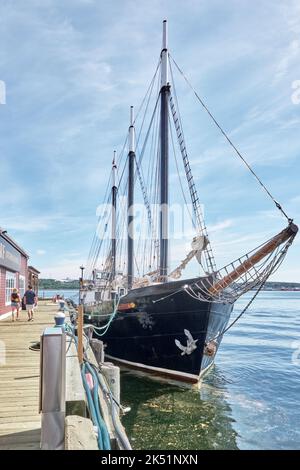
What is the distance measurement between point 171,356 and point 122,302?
3560mm

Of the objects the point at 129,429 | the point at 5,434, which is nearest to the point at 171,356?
the point at 129,429

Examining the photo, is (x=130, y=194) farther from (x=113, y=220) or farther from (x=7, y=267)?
(x=7, y=267)

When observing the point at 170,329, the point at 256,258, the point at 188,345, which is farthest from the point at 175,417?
the point at 256,258

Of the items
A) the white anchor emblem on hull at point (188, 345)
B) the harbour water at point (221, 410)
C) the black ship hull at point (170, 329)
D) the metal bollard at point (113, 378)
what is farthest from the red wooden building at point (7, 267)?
the metal bollard at point (113, 378)

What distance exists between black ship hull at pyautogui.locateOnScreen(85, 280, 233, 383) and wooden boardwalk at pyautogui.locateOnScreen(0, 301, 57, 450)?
4947 mm

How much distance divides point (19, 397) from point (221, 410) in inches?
312

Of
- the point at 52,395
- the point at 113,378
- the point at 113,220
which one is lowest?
the point at 113,378

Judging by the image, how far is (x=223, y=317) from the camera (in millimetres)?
16266

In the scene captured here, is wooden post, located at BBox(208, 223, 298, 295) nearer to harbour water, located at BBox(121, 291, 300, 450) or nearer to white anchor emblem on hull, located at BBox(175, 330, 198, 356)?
white anchor emblem on hull, located at BBox(175, 330, 198, 356)

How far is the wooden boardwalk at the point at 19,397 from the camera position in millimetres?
4914

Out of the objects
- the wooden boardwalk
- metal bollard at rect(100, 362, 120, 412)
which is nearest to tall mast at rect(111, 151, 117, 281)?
the wooden boardwalk

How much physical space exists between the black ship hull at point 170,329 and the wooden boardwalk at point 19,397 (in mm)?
4947

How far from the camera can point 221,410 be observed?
12.2m
